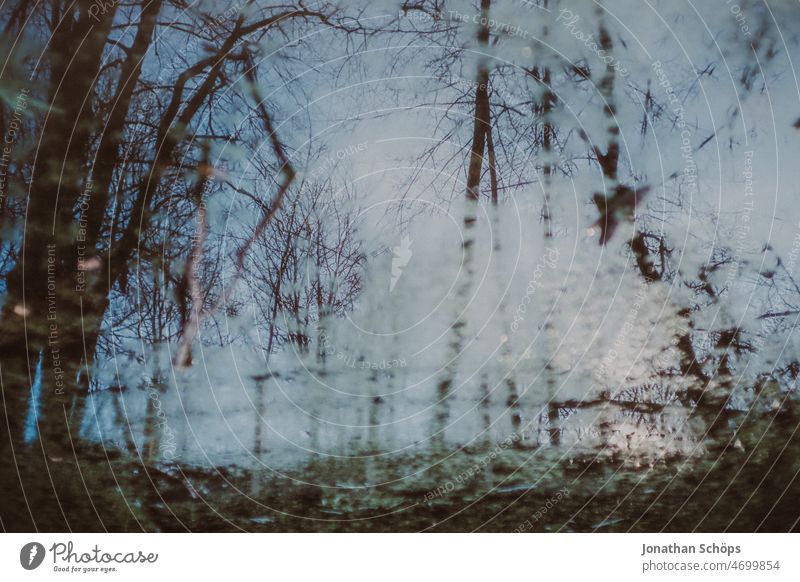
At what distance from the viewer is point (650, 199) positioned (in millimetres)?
998

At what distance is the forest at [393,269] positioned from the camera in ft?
3.16

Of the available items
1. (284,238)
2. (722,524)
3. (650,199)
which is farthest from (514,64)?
(722,524)

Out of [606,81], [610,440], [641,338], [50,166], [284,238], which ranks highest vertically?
[606,81]

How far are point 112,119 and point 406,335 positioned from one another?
597 mm

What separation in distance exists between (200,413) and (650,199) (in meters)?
0.82

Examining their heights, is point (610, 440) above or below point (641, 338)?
below

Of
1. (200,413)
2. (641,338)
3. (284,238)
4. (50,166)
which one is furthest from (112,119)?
(641,338)

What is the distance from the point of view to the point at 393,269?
3.24ft

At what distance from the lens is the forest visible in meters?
0.96

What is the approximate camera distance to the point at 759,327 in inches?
39.7

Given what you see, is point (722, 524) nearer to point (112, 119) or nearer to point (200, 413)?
point (200, 413)
